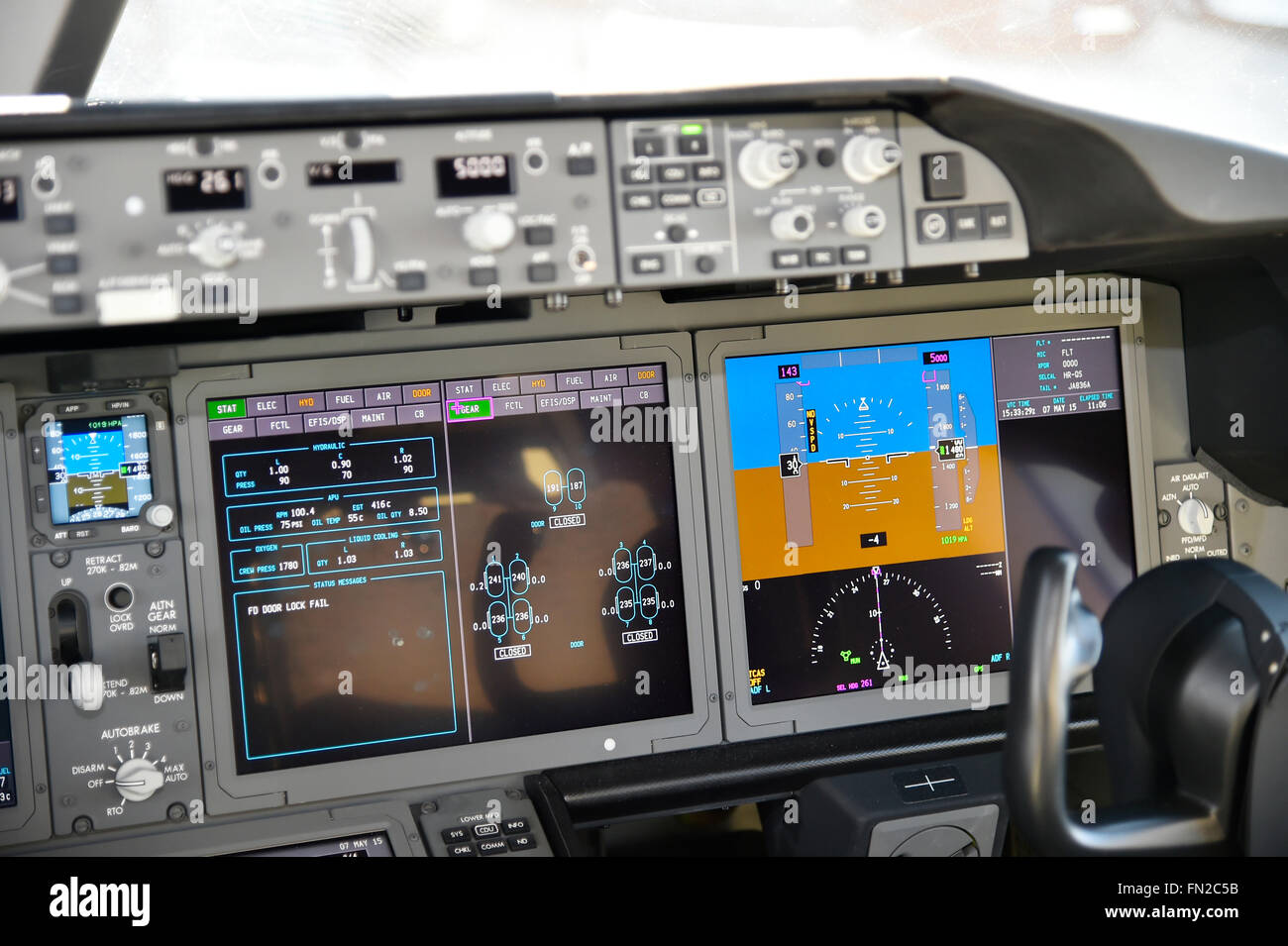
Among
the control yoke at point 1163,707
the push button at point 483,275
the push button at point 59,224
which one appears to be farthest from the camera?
the push button at point 483,275

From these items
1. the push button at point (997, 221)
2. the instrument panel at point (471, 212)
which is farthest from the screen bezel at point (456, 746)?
the push button at point (997, 221)

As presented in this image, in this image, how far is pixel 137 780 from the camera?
1.86 meters

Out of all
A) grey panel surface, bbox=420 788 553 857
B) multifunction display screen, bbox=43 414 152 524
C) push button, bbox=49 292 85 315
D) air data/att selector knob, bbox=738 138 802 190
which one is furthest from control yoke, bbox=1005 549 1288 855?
multifunction display screen, bbox=43 414 152 524

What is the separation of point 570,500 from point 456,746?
0.49m

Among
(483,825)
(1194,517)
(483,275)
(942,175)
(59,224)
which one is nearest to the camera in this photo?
(59,224)

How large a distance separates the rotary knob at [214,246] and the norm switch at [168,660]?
0.76 m

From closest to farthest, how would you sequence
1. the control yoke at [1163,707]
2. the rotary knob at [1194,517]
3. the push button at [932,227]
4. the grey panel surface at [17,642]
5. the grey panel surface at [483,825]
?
the control yoke at [1163,707] → the push button at [932,227] → the grey panel surface at [17,642] → the grey panel surface at [483,825] → the rotary knob at [1194,517]

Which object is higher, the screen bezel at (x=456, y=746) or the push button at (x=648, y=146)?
the push button at (x=648, y=146)

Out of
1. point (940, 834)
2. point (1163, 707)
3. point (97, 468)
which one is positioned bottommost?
point (940, 834)

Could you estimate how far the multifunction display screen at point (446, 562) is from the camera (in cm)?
193

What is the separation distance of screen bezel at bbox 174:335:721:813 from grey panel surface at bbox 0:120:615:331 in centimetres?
50

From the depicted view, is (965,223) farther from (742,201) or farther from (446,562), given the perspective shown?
(446,562)

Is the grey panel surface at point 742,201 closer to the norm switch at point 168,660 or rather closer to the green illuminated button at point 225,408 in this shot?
the green illuminated button at point 225,408

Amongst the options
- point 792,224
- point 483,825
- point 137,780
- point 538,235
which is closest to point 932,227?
point 792,224
